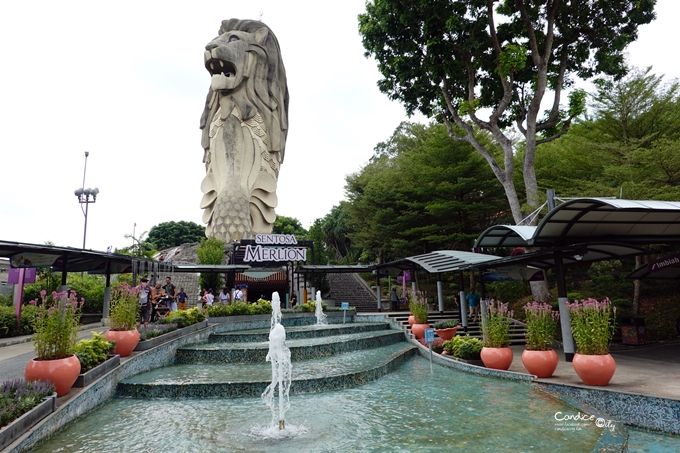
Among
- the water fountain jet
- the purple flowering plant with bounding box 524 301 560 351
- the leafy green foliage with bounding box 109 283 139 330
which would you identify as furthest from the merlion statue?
the purple flowering plant with bounding box 524 301 560 351

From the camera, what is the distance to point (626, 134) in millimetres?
15344

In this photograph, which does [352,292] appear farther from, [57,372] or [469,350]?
[57,372]

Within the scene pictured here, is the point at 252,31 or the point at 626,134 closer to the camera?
the point at 626,134

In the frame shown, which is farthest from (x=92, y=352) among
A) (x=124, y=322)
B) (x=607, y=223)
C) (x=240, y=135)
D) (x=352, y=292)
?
(x=240, y=135)

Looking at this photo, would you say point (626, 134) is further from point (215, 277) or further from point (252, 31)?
point (252, 31)

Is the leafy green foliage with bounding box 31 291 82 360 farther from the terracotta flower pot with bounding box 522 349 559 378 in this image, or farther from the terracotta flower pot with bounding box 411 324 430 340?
the terracotta flower pot with bounding box 411 324 430 340

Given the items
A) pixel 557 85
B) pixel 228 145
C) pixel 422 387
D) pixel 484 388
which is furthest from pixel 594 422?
pixel 228 145

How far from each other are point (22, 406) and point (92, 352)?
7.87ft

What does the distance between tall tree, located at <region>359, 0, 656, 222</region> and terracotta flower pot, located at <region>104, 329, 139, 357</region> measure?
46.2 ft

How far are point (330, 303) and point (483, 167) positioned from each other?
12.2m

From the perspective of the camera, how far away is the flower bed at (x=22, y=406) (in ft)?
13.7

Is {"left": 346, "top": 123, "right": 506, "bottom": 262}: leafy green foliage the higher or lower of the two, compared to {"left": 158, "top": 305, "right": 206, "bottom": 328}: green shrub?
higher

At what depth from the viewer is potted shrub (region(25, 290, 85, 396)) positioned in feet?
18.1

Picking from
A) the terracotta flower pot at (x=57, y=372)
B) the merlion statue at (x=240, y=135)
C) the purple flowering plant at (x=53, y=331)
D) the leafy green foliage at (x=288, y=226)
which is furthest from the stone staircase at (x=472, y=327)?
the leafy green foliage at (x=288, y=226)
